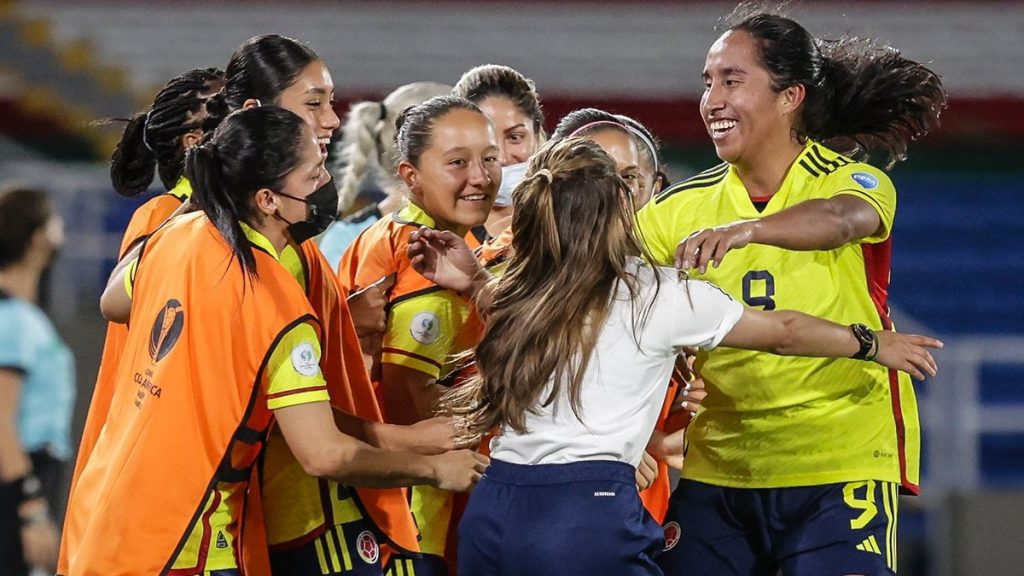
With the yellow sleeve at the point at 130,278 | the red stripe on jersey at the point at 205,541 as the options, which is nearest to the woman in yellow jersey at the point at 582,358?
the red stripe on jersey at the point at 205,541

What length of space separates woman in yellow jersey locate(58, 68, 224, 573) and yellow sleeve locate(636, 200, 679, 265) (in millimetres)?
1066

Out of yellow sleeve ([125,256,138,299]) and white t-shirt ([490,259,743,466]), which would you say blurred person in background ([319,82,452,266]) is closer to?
yellow sleeve ([125,256,138,299])

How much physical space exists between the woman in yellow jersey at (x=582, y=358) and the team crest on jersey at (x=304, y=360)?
0.36 meters

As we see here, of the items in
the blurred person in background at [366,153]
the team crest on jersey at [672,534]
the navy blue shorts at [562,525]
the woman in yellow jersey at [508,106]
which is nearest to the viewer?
the navy blue shorts at [562,525]

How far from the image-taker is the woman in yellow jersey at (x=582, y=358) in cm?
310

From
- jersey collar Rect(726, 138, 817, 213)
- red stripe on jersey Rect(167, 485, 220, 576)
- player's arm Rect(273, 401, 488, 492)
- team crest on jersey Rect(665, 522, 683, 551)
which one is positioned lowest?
team crest on jersey Rect(665, 522, 683, 551)

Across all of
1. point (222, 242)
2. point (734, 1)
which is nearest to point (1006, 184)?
point (734, 1)

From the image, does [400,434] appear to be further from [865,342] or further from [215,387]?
[865,342]

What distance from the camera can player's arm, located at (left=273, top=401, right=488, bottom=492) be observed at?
315 cm

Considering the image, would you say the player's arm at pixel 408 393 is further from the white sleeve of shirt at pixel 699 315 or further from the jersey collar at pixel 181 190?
the white sleeve of shirt at pixel 699 315

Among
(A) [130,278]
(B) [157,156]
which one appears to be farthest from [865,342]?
(B) [157,156]

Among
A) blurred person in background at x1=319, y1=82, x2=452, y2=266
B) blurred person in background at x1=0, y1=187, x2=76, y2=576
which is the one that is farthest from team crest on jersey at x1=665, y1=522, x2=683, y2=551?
blurred person in background at x1=0, y1=187, x2=76, y2=576

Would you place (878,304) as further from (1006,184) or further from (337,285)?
(1006,184)

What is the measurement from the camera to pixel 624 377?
3160 mm
